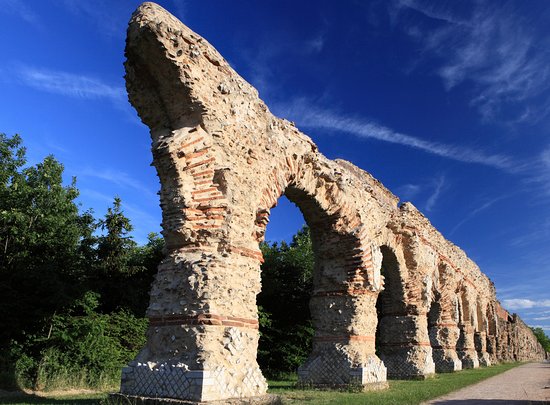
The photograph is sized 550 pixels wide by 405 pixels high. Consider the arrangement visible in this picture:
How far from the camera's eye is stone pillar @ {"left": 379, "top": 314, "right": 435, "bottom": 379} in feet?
44.1

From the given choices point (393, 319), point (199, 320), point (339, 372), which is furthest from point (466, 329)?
point (199, 320)

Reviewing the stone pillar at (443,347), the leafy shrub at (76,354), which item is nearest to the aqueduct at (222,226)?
the leafy shrub at (76,354)

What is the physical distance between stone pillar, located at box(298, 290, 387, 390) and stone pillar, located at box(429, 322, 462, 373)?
823 centimetres

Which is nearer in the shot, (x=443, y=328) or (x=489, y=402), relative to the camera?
(x=489, y=402)

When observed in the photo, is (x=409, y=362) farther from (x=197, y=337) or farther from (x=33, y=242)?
(x=33, y=242)

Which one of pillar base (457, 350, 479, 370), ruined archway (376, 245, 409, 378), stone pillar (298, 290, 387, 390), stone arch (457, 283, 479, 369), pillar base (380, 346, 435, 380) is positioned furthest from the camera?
stone arch (457, 283, 479, 369)

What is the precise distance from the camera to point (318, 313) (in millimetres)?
10484

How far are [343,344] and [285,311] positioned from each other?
8.31m

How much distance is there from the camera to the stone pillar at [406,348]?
13445 mm

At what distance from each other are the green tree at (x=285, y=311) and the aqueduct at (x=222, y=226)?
605cm

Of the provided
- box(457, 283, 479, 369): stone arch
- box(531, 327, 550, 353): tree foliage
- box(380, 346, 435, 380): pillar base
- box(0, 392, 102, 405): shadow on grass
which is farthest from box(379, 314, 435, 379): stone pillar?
box(531, 327, 550, 353): tree foliage

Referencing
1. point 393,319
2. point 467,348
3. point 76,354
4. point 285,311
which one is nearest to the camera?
point 76,354

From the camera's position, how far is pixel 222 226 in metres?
6.32

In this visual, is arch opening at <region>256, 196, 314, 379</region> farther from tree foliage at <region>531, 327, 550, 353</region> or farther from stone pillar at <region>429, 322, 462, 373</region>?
tree foliage at <region>531, 327, 550, 353</region>
